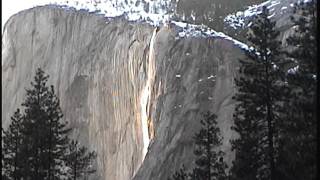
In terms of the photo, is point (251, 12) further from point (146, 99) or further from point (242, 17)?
point (146, 99)

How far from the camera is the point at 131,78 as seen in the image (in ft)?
237

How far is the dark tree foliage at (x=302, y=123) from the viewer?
2227cm

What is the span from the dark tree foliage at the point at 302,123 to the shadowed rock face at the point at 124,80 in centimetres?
2255

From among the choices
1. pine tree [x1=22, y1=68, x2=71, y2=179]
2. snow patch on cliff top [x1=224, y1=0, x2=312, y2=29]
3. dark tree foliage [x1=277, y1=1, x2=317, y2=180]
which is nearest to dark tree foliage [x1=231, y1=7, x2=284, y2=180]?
dark tree foliage [x1=277, y1=1, x2=317, y2=180]

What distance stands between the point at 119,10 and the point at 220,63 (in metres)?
26.9

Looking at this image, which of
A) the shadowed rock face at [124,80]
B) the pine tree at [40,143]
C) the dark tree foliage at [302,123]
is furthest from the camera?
the shadowed rock face at [124,80]

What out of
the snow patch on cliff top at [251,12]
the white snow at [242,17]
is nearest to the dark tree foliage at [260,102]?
the snow patch on cliff top at [251,12]

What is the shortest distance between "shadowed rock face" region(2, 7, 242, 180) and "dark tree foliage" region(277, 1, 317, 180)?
22.5m

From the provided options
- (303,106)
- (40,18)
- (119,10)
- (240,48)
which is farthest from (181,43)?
(303,106)

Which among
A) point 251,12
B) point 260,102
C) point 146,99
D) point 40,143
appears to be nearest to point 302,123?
point 260,102

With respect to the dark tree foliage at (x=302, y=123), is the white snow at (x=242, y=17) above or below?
above

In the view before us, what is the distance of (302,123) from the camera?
23312 millimetres

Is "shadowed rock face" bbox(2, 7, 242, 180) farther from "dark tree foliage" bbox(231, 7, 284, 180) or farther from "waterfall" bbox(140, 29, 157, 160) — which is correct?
"dark tree foliage" bbox(231, 7, 284, 180)

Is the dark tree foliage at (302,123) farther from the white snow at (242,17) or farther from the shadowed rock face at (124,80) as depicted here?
the white snow at (242,17)
